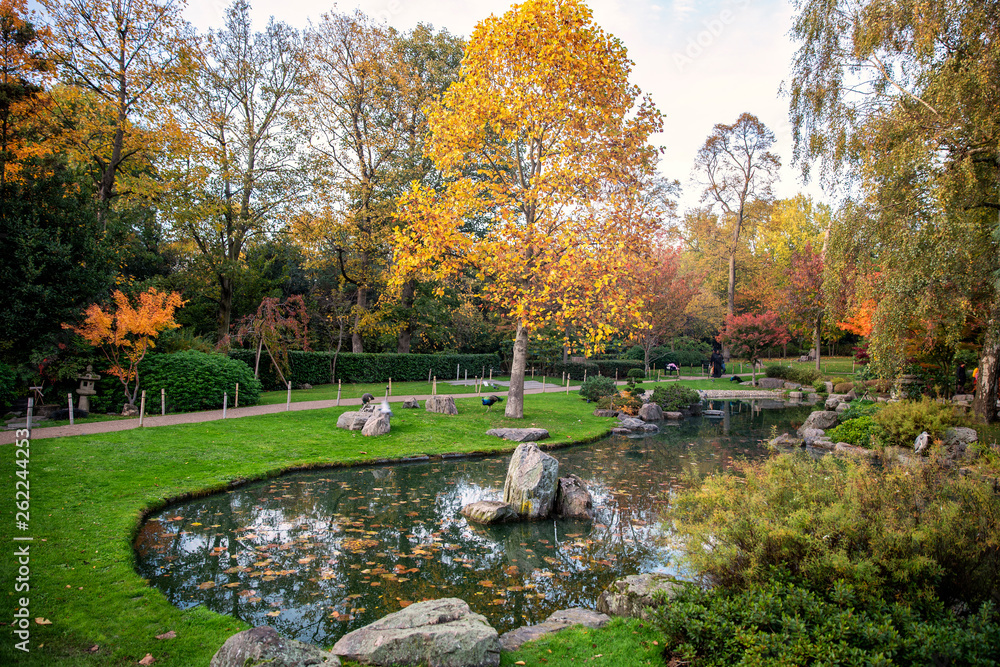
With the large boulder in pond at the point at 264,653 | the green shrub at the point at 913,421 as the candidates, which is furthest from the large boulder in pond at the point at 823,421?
the large boulder in pond at the point at 264,653

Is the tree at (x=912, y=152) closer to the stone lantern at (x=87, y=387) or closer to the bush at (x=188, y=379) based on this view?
the bush at (x=188, y=379)

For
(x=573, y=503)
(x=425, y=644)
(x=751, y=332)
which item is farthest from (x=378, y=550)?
(x=751, y=332)

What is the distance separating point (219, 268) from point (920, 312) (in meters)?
26.0

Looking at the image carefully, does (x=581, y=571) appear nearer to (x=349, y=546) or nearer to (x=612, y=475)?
(x=349, y=546)

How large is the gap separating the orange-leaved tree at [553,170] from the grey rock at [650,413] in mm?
5552

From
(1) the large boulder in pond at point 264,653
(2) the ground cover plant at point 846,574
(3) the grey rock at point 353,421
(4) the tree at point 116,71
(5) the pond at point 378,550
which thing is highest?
(4) the tree at point 116,71

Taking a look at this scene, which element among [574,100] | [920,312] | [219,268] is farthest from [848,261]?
[219,268]

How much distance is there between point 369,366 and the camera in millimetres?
26250

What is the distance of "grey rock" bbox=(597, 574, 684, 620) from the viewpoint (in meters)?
4.88

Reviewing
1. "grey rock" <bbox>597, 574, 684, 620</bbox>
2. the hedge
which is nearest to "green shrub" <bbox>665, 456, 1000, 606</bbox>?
"grey rock" <bbox>597, 574, 684, 620</bbox>

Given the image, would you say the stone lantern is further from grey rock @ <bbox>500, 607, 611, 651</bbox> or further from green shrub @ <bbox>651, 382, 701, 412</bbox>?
green shrub @ <bbox>651, 382, 701, 412</bbox>

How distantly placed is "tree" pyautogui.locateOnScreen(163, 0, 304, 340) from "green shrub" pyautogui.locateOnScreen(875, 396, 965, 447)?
2492cm

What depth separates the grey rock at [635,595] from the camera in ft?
16.0

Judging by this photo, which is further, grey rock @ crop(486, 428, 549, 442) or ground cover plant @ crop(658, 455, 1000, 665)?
grey rock @ crop(486, 428, 549, 442)
